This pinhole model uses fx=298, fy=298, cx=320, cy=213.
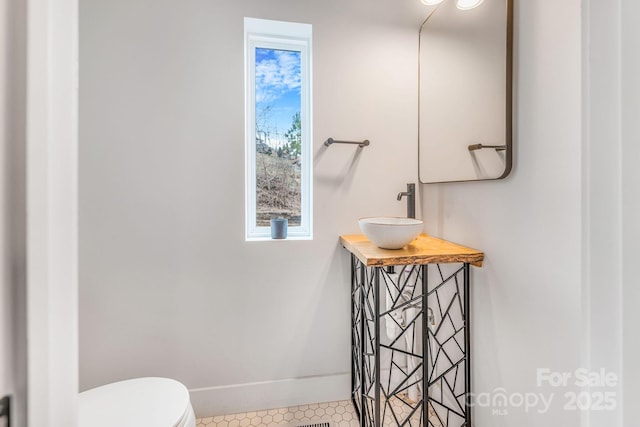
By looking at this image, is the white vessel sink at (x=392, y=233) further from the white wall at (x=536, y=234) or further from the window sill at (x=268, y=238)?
the window sill at (x=268, y=238)

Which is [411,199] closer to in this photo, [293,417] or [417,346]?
[417,346]

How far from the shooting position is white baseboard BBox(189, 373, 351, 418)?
1.55m

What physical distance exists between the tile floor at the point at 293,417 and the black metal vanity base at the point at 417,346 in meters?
0.08

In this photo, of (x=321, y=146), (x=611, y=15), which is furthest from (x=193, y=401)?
(x=611, y=15)

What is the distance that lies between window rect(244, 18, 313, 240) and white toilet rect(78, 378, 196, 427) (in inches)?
31.2

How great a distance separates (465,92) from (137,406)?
1.77 metres

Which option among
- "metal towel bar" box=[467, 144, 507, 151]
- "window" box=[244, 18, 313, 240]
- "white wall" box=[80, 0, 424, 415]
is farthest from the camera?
"window" box=[244, 18, 313, 240]

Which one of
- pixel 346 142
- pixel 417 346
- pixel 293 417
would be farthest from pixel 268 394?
pixel 346 142

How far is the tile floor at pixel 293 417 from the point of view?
1501 millimetres

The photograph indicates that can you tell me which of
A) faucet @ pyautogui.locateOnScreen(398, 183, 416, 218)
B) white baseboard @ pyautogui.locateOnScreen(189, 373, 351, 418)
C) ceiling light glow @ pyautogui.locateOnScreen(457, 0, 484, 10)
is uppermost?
ceiling light glow @ pyautogui.locateOnScreen(457, 0, 484, 10)

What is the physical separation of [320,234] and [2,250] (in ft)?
4.57

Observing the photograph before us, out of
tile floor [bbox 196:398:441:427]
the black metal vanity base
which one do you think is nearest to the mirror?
the black metal vanity base

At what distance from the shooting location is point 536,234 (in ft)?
3.27

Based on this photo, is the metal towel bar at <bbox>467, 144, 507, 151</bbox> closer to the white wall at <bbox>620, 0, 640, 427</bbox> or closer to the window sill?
the white wall at <bbox>620, 0, 640, 427</bbox>
